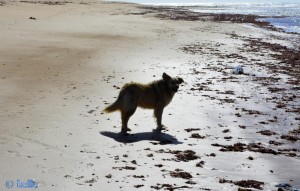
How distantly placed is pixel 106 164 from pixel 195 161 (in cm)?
176

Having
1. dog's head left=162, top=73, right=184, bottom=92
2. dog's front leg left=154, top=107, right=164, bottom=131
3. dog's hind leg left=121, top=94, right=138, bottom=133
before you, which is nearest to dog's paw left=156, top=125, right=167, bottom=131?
dog's front leg left=154, top=107, right=164, bottom=131

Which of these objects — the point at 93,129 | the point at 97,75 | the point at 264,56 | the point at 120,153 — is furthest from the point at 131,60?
the point at 120,153

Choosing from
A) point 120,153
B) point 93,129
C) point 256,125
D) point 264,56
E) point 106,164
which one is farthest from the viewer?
point 264,56

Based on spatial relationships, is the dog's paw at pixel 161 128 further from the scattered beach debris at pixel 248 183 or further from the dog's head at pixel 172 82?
the scattered beach debris at pixel 248 183

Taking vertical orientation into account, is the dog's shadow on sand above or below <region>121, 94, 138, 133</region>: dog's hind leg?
below

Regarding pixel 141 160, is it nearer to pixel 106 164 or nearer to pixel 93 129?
pixel 106 164

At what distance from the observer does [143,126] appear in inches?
428

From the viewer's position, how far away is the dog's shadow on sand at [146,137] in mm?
9625

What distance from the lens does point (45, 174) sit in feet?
23.7

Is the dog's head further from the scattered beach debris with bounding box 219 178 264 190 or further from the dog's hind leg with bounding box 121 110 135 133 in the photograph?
the scattered beach debris with bounding box 219 178 264 190

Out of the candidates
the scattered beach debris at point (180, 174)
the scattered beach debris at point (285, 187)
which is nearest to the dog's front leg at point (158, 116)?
the scattered beach debris at point (180, 174)

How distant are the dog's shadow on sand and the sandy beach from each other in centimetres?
2

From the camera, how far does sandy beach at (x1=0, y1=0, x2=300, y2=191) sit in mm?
7445

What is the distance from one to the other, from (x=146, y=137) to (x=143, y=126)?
34.6 inches
